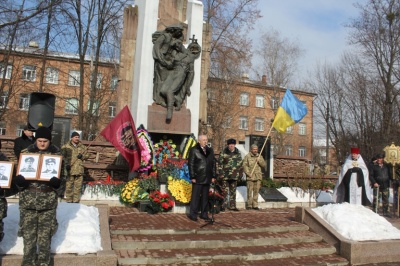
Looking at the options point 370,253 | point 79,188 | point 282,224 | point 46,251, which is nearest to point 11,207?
point 46,251

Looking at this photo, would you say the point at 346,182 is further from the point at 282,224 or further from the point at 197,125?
the point at 197,125

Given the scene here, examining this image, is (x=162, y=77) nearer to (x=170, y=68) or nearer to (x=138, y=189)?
(x=170, y=68)

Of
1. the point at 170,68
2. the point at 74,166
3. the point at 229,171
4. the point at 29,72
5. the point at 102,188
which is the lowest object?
the point at 102,188

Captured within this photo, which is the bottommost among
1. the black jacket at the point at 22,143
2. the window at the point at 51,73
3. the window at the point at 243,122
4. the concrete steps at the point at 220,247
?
the concrete steps at the point at 220,247

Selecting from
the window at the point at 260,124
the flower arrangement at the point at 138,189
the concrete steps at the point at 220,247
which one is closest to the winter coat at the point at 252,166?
the flower arrangement at the point at 138,189

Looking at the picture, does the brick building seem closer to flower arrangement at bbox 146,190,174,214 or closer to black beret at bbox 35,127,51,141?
flower arrangement at bbox 146,190,174,214

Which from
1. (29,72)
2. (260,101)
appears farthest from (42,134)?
(260,101)

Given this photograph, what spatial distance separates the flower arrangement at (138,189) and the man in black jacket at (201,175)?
162 cm

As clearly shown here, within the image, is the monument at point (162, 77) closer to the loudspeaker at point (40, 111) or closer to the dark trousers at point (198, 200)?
the loudspeaker at point (40, 111)

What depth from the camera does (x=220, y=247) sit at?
266 inches

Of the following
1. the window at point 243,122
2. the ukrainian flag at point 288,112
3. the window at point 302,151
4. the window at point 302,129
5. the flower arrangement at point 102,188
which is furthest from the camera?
the window at point 302,129

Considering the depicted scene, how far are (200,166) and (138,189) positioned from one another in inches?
84.8

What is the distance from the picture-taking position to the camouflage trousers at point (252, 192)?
10391mm

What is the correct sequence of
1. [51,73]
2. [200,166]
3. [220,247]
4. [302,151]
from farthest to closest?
1. [302,151]
2. [51,73]
3. [200,166]
4. [220,247]
